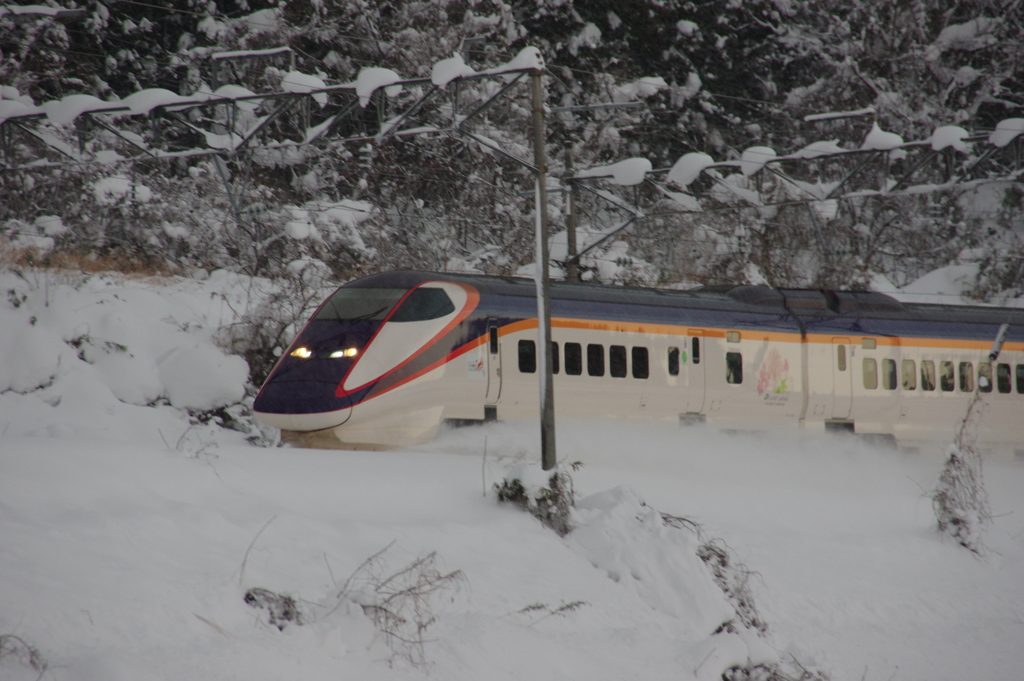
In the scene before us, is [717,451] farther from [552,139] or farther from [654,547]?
[552,139]

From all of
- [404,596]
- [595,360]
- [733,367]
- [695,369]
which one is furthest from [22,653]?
[733,367]

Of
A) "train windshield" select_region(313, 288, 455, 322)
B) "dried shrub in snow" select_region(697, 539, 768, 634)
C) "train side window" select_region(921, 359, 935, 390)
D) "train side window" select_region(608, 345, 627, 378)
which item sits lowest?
"dried shrub in snow" select_region(697, 539, 768, 634)

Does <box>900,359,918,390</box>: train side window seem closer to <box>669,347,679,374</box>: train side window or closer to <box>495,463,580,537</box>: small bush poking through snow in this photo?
<box>669,347,679,374</box>: train side window

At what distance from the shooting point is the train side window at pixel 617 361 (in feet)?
46.1

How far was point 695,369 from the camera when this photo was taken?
14.8m

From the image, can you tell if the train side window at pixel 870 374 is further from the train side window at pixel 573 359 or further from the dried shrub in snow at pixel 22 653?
the dried shrub in snow at pixel 22 653

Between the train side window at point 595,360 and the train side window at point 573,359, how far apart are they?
13cm

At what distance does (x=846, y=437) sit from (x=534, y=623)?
10.2 metres

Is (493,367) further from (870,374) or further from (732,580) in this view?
(870,374)

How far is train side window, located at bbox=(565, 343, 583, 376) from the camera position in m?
13.8

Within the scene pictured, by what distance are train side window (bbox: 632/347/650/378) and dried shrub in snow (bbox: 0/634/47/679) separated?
10.3m

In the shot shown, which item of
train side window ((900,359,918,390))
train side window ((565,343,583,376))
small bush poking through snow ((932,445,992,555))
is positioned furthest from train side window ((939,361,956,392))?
train side window ((565,343,583,376))

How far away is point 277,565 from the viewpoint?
269 inches

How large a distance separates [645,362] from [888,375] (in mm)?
4828
